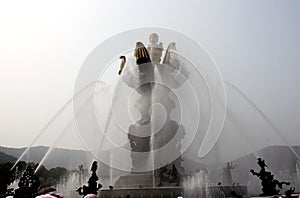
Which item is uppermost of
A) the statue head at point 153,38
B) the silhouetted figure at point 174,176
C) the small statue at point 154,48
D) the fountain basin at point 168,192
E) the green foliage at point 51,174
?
the statue head at point 153,38

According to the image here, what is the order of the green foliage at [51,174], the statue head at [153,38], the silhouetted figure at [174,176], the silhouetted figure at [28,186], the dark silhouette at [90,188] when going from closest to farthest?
the silhouetted figure at [28,186] → the dark silhouette at [90,188] → the silhouetted figure at [174,176] → the statue head at [153,38] → the green foliage at [51,174]

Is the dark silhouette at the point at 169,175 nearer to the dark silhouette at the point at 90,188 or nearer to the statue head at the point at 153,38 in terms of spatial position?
the dark silhouette at the point at 90,188

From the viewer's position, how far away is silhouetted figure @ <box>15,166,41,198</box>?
51.1ft

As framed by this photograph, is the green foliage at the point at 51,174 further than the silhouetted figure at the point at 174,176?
Yes

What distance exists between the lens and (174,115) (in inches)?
891

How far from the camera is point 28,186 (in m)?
16.4

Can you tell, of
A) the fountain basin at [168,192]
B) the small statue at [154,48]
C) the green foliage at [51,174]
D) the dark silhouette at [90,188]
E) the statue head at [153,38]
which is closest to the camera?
the fountain basin at [168,192]

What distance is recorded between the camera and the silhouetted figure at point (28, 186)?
15586mm

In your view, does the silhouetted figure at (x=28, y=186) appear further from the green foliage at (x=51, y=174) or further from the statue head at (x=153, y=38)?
the green foliage at (x=51, y=174)

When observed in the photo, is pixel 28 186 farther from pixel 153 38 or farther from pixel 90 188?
pixel 153 38

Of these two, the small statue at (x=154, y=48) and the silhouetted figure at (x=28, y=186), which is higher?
the small statue at (x=154, y=48)

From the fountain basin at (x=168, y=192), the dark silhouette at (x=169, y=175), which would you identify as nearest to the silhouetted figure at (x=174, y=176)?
the dark silhouette at (x=169, y=175)

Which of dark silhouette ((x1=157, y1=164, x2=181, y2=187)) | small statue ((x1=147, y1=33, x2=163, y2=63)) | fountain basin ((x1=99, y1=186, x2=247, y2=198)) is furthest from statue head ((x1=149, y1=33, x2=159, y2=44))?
fountain basin ((x1=99, y1=186, x2=247, y2=198))

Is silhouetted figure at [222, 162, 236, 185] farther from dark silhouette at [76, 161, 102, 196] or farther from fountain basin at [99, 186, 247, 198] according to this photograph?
dark silhouette at [76, 161, 102, 196]
